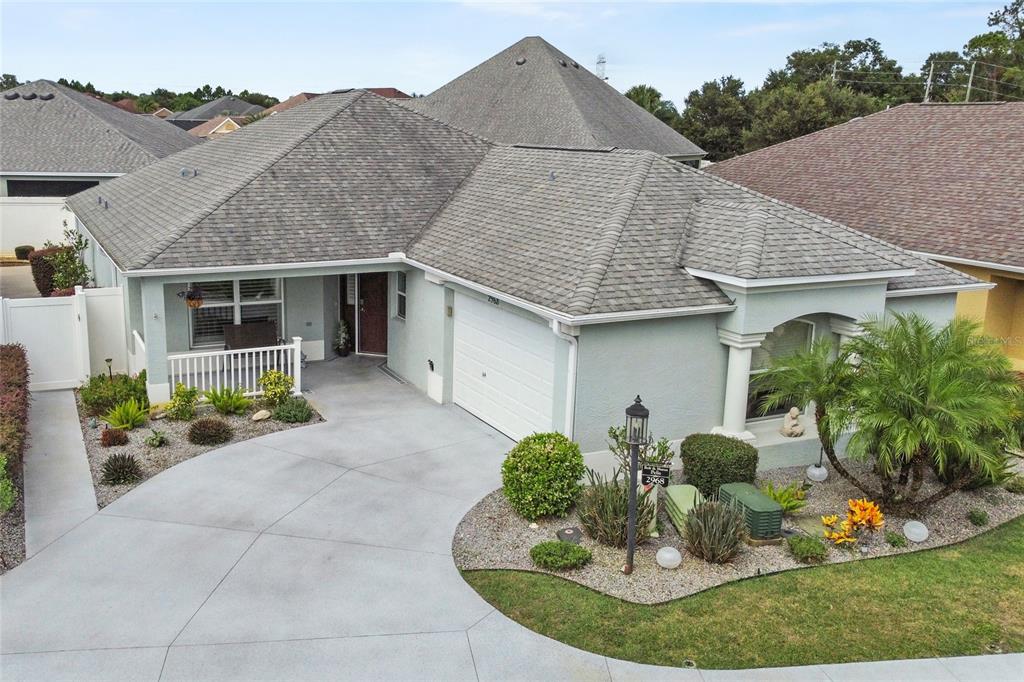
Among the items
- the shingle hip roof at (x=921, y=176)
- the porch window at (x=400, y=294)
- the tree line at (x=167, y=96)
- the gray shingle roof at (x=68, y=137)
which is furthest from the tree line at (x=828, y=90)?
the tree line at (x=167, y=96)

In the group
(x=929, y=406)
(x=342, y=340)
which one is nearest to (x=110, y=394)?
(x=342, y=340)

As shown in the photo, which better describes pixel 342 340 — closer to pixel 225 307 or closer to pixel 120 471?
pixel 225 307

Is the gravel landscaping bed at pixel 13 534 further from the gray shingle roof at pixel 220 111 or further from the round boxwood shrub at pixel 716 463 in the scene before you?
the gray shingle roof at pixel 220 111

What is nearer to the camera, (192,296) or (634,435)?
(634,435)

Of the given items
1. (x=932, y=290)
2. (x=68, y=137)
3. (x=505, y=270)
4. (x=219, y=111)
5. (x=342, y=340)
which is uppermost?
(x=219, y=111)

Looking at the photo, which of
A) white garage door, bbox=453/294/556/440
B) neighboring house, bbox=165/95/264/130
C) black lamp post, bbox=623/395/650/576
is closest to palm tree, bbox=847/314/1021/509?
black lamp post, bbox=623/395/650/576

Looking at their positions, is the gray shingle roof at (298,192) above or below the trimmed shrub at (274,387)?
above
